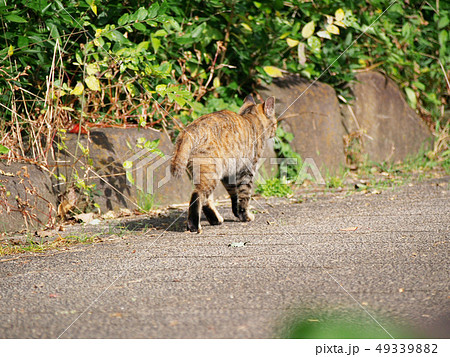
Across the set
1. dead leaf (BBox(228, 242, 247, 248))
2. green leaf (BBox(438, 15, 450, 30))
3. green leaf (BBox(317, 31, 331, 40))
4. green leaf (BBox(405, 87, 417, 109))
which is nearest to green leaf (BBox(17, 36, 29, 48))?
dead leaf (BBox(228, 242, 247, 248))

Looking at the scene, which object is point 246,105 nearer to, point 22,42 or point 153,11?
point 153,11

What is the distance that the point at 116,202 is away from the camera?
569cm

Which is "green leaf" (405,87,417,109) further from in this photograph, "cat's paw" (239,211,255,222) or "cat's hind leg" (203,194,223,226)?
"cat's hind leg" (203,194,223,226)

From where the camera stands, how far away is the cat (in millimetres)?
4688

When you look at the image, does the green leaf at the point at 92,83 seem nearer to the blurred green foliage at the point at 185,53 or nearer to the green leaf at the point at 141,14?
the blurred green foliage at the point at 185,53

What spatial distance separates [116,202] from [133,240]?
4.37 ft

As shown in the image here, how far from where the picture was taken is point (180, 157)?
4.62 metres

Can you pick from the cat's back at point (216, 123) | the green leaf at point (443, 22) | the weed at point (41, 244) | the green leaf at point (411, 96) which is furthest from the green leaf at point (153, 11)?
the green leaf at point (443, 22)

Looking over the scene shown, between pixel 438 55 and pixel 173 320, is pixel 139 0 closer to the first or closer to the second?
pixel 173 320

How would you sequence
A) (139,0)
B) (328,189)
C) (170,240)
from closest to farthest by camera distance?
(170,240) → (139,0) → (328,189)

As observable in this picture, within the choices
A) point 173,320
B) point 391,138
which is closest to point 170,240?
point 173,320

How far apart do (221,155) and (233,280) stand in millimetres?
1892

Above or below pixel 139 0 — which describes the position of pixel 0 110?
below

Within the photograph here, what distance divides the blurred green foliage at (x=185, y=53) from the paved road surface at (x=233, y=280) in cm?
161
